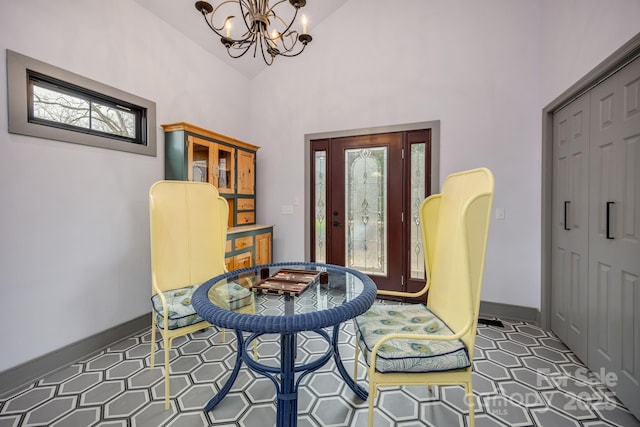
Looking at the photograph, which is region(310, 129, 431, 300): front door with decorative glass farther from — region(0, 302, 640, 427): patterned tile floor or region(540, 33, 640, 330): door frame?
region(0, 302, 640, 427): patterned tile floor

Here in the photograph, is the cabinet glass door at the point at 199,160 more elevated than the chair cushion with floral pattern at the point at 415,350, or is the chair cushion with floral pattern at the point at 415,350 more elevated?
the cabinet glass door at the point at 199,160

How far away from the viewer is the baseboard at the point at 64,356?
180 centimetres

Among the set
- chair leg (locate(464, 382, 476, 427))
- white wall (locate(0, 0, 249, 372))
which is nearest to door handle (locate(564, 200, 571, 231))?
chair leg (locate(464, 382, 476, 427))

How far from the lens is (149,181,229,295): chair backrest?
2.09m

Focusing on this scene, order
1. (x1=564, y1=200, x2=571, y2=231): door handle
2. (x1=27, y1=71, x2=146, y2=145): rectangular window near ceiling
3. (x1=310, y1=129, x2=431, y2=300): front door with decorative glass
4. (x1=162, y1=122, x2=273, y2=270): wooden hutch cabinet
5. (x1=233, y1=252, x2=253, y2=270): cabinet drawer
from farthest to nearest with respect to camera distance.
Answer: (x1=310, y1=129, x2=431, y2=300): front door with decorative glass
(x1=233, y1=252, x2=253, y2=270): cabinet drawer
(x1=162, y1=122, x2=273, y2=270): wooden hutch cabinet
(x1=564, y1=200, x2=571, y2=231): door handle
(x1=27, y1=71, x2=146, y2=145): rectangular window near ceiling

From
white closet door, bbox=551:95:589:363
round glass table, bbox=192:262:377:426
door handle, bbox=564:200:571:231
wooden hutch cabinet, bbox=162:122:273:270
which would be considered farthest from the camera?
wooden hutch cabinet, bbox=162:122:273:270

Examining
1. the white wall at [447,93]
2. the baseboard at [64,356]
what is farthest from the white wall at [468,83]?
the baseboard at [64,356]

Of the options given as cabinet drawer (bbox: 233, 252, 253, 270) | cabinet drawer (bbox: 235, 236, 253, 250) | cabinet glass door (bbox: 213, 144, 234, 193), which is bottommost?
cabinet drawer (bbox: 233, 252, 253, 270)

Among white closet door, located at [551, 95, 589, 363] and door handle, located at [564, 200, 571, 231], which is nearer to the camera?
white closet door, located at [551, 95, 589, 363]

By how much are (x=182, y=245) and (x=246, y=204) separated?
1396 millimetres

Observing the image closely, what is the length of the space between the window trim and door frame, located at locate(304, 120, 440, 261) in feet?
5.80

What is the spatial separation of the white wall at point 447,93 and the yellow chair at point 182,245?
151 cm

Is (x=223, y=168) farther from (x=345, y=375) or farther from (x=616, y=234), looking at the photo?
(x=616, y=234)

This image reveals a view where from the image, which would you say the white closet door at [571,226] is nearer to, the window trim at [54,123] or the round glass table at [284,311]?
the round glass table at [284,311]
